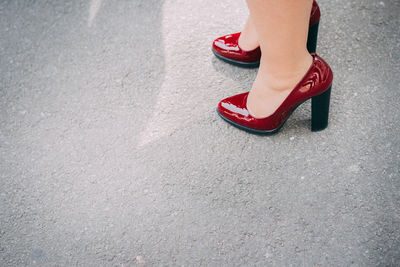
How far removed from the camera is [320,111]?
1194 mm

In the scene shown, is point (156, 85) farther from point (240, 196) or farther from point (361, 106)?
point (361, 106)

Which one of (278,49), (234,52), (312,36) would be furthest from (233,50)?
(278,49)

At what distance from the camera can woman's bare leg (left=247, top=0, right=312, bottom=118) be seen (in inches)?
34.2

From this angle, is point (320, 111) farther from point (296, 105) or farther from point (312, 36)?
point (312, 36)

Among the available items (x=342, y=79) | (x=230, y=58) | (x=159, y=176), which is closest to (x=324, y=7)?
(x=342, y=79)

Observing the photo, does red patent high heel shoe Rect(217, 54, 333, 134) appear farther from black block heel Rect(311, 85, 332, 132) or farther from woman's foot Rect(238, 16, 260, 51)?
woman's foot Rect(238, 16, 260, 51)

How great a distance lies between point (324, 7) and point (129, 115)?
116cm

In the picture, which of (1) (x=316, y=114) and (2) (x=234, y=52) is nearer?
(1) (x=316, y=114)

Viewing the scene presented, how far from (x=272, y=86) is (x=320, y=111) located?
0.24 m

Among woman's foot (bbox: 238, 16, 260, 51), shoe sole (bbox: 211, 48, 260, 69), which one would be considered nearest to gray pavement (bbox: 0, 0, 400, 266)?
shoe sole (bbox: 211, 48, 260, 69)

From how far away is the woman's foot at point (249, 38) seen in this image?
134 centimetres

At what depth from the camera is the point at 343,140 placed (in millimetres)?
1252

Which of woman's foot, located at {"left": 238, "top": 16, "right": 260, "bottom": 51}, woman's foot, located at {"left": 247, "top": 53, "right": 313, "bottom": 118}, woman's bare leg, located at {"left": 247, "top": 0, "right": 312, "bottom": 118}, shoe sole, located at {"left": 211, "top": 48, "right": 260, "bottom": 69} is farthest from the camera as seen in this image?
shoe sole, located at {"left": 211, "top": 48, "right": 260, "bottom": 69}

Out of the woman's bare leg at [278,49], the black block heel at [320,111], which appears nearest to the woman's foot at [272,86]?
the woman's bare leg at [278,49]
